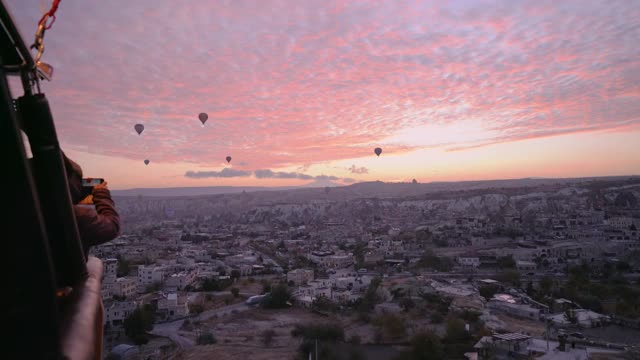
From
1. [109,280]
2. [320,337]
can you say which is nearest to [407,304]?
[320,337]

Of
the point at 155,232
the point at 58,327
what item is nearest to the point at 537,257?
the point at 58,327

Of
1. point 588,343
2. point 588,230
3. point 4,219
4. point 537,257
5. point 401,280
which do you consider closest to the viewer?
point 4,219

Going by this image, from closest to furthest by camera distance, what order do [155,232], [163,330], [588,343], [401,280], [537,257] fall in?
[588,343]
[163,330]
[401,280]
[537,257]
[155,232]

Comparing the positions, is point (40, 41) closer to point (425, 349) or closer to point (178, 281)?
point (425, 349)

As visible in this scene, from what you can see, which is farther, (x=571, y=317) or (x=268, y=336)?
(x=571, y=317)

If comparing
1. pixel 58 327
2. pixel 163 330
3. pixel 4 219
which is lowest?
pixel 163 330

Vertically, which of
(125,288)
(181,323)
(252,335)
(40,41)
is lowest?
(181,323)

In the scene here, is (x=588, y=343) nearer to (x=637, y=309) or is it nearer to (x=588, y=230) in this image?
(x=637, y=309)

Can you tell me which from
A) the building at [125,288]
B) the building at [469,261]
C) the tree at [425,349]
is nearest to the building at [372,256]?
the building at [469,261]
